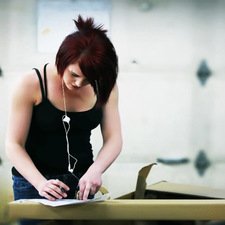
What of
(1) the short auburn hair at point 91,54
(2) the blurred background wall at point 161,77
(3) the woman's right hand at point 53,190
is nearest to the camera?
(3) the woman's right hand at point 53,190

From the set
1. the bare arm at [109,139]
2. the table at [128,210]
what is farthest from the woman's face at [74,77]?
the table at [128,210]

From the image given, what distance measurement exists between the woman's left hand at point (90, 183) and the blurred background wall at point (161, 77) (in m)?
1.24

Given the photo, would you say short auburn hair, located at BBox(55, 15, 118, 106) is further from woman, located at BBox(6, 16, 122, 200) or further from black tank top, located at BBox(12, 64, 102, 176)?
black tank top, located at BBox(12, 64, 102, 176)

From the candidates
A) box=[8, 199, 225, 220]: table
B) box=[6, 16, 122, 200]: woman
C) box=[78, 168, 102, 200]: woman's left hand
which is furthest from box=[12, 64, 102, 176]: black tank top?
box=[8, 199, 225, 220]: table

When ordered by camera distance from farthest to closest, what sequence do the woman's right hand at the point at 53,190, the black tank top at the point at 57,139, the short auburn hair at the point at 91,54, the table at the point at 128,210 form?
the black tank top at the point at 57,139 < the short auburn hair at the point at 91,54 < the woman's right hand at the point at 53,190 < the table at the point at 128,210

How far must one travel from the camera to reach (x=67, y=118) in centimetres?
120

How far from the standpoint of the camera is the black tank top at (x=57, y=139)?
47.2 inches

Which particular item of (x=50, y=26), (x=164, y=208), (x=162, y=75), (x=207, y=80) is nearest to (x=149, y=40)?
(x=162, y=75)

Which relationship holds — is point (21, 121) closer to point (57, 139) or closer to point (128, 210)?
point (57, 139)

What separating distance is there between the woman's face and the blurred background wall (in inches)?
48.4

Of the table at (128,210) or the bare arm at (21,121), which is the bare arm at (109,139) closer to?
the bare arm at (21,121)

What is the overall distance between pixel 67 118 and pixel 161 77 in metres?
1.24

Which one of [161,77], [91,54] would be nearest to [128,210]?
[91,54]

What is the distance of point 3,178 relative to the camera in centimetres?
238
